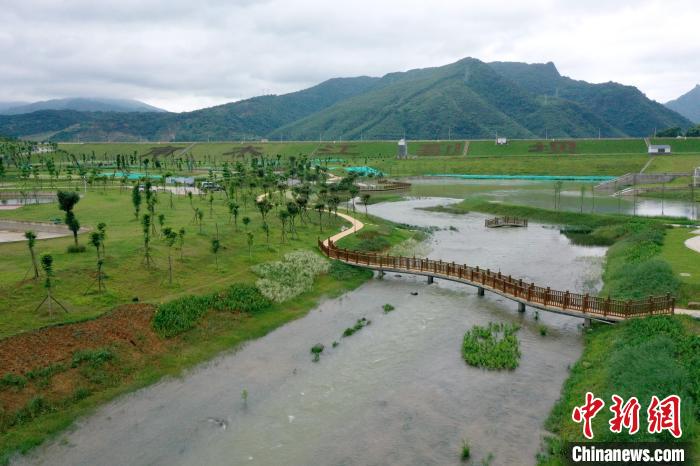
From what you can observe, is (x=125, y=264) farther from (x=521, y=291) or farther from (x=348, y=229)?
(x=521, y=291)

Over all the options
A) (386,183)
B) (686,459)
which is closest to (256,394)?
(686,459)

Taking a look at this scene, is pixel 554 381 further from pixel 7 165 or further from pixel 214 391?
pixel 7 165

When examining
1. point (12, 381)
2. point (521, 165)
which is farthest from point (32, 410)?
point (521, 165)

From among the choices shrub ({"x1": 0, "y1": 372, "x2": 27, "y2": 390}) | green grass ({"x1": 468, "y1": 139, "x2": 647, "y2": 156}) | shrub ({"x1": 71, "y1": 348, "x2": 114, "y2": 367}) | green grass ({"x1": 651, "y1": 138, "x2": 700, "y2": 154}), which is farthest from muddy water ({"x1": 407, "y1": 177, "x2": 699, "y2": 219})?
shrub ({"x1": 0, "y1": 372, "x2": 27, "y2": 390})

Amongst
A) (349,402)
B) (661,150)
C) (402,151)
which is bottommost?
(349,402)

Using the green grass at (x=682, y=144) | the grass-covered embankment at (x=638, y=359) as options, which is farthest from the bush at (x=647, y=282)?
the green grass at (x=682, y=144)

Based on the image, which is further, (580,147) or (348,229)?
(580,147)
